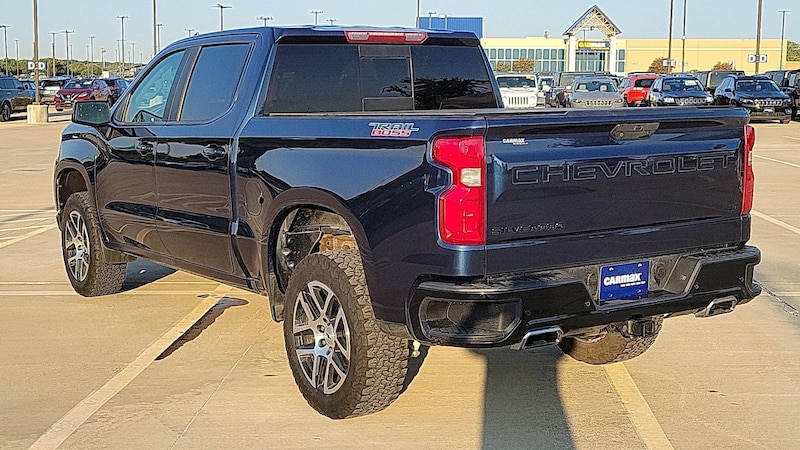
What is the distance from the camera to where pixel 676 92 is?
34406mm

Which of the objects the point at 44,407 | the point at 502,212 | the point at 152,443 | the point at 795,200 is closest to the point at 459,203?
the point at 502,212

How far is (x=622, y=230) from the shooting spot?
4719mm

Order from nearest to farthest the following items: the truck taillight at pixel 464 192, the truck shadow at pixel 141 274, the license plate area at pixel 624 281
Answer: the truck taillight at pixel 464 192 → the license plate area at pixel 624 281 → the truck shadow at pixel 141 274

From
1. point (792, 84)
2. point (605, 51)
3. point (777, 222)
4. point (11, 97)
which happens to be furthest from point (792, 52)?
point (777, 222)

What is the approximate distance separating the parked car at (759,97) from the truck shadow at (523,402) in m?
29.1

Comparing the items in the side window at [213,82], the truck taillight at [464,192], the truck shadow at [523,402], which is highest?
the side window at [213,82]

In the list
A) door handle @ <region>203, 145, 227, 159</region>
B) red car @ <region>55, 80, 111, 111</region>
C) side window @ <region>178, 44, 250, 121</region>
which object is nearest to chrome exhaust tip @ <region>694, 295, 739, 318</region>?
door handle @ <region>203, 145, 227, 159</region>

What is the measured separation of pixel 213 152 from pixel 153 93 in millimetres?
1338

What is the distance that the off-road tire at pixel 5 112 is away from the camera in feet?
127

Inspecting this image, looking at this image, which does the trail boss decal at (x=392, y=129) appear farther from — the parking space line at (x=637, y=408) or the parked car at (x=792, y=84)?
the parked car at (x=792, y=84)

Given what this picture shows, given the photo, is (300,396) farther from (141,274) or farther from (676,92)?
(676,92)

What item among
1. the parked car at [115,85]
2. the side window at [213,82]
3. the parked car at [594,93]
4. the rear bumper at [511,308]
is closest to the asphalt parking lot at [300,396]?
the rear bumper at [511,308]

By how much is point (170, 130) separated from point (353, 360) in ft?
7.60

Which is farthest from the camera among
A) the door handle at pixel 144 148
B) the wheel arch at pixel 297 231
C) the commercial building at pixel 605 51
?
the commercial building at pixel 605 51
